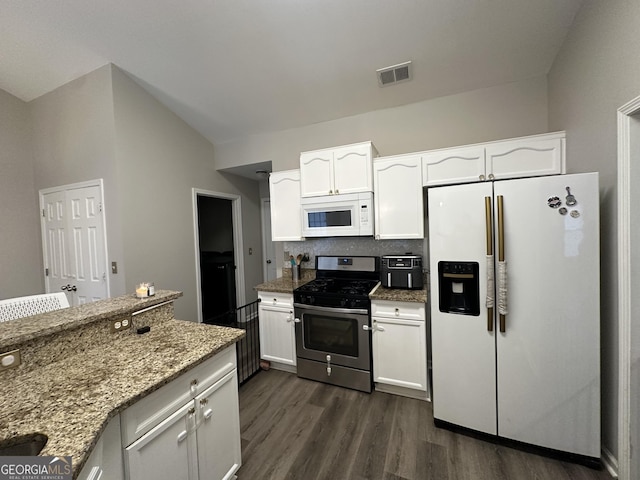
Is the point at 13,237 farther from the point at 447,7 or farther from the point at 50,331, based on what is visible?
the point at 447,7

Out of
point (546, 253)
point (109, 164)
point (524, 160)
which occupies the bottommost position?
point (546, 253)

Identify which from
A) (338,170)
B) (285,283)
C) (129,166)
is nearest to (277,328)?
(285,283)

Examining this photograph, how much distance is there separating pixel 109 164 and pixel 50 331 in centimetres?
217

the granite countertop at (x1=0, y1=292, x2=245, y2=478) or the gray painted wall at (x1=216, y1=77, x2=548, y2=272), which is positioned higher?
the gray painted wall at (x1=216, y1=77, x2=548, y2=272)

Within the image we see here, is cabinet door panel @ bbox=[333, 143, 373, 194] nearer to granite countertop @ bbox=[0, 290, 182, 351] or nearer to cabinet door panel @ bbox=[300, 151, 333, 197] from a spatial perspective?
cabinet door panel @ bbox=[300, 151, 333, 197]

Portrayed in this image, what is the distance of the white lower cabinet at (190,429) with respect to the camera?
1003 millimetres

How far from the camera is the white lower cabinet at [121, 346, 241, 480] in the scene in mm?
1003

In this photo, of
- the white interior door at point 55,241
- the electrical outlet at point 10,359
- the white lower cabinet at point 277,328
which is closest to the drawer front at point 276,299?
the white lower cabinet at point 277,328

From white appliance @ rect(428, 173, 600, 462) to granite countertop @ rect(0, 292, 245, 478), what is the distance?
4.85 ft

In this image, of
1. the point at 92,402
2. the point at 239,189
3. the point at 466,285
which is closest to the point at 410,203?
the point at 466,285

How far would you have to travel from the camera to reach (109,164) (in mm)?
2701

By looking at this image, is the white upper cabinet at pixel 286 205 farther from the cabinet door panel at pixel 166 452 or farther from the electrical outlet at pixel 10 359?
the electrical outlet at pixel 10 359

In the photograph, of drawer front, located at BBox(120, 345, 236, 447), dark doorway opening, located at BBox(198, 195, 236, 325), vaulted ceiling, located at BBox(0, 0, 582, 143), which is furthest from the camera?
dark doorway opening, located at BBox(198, 195, 236, 325)

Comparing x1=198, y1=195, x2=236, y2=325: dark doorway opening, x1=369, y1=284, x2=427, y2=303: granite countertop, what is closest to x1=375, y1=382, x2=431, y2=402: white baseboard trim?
x1=369, y1=284, x2=427, y2=303: granite countertop
